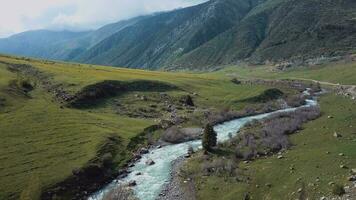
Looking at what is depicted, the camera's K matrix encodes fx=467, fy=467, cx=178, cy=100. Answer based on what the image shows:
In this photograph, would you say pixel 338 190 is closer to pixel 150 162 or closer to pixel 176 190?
pixel 176 190

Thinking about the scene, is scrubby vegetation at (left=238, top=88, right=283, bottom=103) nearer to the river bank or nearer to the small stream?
the small stream

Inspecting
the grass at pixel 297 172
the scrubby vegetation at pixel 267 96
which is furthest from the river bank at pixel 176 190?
the scrubby vegetation at pixel 267 96

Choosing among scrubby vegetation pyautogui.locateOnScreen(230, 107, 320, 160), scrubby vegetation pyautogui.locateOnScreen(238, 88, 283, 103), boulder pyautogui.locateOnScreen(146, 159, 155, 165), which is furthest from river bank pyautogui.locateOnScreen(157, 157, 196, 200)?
scrubby vegetation pyautogui.locateOnScreen(238, 88, 283, 103)

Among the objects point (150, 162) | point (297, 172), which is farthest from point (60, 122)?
point (297, 172)

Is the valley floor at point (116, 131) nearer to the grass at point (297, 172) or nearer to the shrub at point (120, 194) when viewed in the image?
the grass at point (297, 172)

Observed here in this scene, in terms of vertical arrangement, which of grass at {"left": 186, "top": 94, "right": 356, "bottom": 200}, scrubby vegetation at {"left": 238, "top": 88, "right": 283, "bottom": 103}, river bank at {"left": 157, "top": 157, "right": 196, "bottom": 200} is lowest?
scrubby vegetation at {"left": 238, "top": 88, "right": 283, "bottom": 103}

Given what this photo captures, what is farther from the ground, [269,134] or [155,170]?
[269,134]

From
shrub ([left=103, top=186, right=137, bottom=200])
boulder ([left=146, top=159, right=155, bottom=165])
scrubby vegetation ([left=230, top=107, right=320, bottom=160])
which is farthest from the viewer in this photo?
boulder ([left=146, top=159, right=155, bottom=165])
